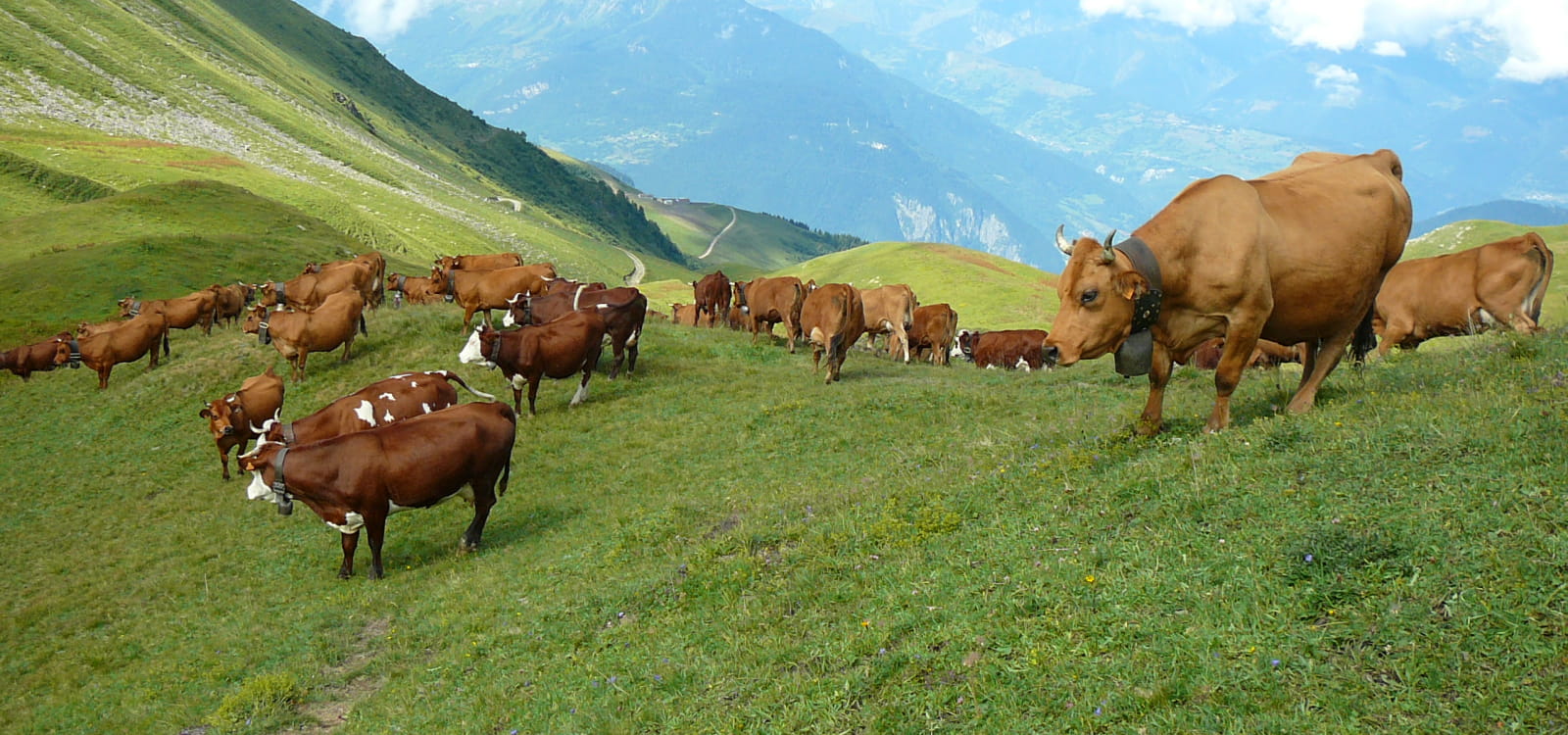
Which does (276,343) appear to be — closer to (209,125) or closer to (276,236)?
(276,236)

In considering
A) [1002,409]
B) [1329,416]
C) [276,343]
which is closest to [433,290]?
[276,343]

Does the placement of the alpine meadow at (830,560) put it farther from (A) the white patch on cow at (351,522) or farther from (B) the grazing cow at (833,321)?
(B) the grazing cow at (833,321)

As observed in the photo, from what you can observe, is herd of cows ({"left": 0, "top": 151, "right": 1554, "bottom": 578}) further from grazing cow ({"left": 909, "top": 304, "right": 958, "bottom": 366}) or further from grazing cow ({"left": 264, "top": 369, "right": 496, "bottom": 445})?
grazing cow ({"left": 909, "top": 304, "right": 958, "bottom": 366})

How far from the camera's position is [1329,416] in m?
8.73

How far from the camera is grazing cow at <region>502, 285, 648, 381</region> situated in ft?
77.9

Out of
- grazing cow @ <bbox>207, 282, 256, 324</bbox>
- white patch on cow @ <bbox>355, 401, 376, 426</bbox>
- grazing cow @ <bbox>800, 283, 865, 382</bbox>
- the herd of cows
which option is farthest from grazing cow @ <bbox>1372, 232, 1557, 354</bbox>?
grazing cow @ <bbox>207, 282, 256, 324</bbox>

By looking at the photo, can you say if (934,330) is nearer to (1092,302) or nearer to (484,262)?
(484,262)

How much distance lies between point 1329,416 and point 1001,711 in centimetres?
524

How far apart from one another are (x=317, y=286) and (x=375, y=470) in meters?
20.5

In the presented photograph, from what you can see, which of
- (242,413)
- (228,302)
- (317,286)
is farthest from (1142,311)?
(228,302)

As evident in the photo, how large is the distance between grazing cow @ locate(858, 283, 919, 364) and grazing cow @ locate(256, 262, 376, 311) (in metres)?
17.7

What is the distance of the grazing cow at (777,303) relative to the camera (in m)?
29.3

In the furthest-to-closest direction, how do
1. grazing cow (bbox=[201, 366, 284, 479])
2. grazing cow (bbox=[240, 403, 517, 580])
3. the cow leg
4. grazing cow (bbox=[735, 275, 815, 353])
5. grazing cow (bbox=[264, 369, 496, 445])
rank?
grazing cow (bbox=[735, 275, 815, 353])
grazing cow (bbox=[201, 366, 284, 479])
grazing cow (bbox=[264, 369, 496, 445])
grazing cow (bbox=[240, 403, 517, 580])
the cow leg

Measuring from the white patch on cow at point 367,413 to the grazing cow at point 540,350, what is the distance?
363 centimetres
